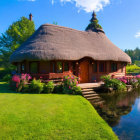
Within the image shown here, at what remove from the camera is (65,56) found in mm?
11938

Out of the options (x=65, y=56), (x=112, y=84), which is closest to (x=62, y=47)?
(x=65, y=56)

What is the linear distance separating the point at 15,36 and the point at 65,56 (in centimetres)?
2314

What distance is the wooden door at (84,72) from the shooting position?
1426cm

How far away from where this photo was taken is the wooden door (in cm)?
1426

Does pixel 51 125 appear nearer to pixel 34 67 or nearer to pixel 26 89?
pixel 26 89

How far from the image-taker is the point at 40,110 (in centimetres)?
580

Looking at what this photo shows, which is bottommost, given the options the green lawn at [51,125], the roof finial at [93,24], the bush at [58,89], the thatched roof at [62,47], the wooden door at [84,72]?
the green lawn at [51,125]

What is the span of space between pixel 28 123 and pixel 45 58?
25.4ft

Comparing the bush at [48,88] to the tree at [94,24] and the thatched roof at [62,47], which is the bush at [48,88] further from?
the tree at [94,24]

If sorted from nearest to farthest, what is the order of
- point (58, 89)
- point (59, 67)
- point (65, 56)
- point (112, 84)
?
point (58, 89), point (112, 84), point (65, 56), point (59, 67)

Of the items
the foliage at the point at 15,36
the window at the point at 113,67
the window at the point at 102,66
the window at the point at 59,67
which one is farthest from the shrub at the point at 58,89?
the foliage at the point at 15,36

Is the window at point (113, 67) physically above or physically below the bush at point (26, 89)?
above

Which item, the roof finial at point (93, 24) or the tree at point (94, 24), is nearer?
the roof finial at point (93, 24)

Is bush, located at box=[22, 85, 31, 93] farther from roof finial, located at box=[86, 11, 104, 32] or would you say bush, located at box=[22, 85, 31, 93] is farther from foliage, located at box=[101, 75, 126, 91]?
roof finial, located at box=[86, 11, 104, 32]
